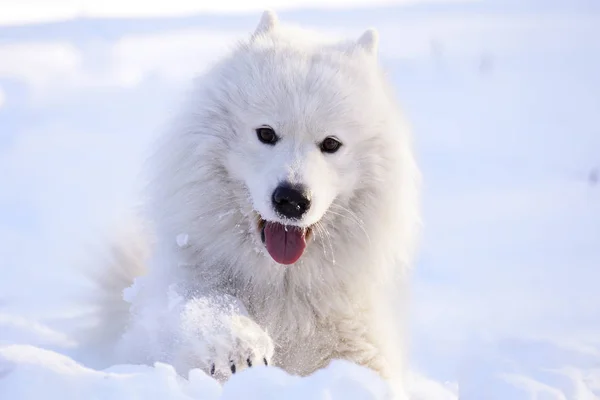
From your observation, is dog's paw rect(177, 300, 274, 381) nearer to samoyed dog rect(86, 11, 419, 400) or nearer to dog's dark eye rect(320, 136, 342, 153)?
samoyed dog rect(86, 11, 419, 400)

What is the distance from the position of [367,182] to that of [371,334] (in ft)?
2.44

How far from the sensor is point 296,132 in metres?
3.78

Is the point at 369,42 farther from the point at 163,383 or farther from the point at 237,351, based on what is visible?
the point at 163,383

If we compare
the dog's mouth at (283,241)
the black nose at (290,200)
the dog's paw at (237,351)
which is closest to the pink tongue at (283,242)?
the dog's mouth at (283,241)

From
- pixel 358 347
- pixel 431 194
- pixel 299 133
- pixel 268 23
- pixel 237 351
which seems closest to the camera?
pixel 237 351

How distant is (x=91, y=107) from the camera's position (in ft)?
34.2

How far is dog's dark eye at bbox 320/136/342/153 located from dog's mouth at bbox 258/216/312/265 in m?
0.39

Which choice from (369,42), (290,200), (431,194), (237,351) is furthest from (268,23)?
(431,194)

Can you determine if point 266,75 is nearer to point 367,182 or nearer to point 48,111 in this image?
point 367,182

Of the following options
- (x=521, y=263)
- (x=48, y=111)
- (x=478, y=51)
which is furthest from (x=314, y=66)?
(x=478, y=51)

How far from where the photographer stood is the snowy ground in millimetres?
3760

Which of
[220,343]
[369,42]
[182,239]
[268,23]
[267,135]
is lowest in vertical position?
[220,343]

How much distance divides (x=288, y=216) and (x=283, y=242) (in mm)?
292

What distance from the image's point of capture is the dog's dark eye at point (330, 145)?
386 cm
